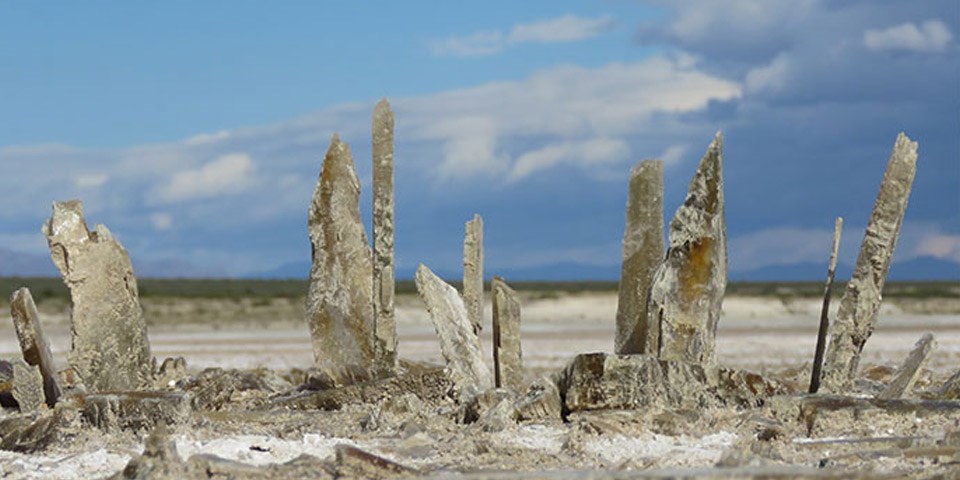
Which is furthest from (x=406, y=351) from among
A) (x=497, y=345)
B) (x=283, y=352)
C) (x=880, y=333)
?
(x=497, y=345)

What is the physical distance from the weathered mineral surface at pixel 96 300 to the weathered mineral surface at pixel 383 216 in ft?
Result: 7.99

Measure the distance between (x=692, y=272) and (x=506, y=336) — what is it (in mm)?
2147

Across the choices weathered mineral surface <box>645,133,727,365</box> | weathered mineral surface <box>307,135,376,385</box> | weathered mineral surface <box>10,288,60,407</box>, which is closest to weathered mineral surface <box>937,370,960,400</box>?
weathered mineral surface <box>645,133,727,365</box>

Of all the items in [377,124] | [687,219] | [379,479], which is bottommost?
[379,479]

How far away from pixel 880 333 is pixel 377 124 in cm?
2701

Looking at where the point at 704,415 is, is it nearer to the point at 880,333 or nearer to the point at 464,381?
the point at 464,381

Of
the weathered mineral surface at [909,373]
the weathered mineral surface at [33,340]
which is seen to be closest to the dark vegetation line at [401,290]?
the weathered mineral surface at [33,340]

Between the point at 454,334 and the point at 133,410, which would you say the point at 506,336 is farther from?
the point at 133,410

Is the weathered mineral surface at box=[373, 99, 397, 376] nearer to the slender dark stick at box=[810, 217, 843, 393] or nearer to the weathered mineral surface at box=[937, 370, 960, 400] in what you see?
the slender dark stick at box=[810, 217, 843, 393]

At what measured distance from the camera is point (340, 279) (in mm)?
15156

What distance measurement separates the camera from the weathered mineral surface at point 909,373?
47.8 ft

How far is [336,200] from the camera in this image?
15242 millimetres

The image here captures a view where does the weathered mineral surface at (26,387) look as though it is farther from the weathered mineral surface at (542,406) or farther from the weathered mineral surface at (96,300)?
the weathered mineral surface at (542,406)

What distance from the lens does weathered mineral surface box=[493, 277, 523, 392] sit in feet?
48.6
